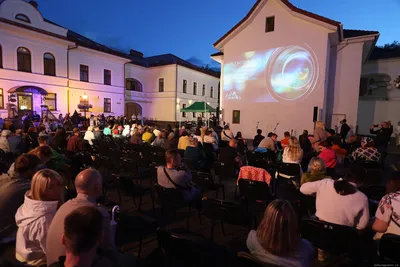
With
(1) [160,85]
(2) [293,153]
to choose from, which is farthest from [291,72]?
(1) [160,85]

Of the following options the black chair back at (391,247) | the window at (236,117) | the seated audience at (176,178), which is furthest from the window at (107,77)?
the black chair back at (391,247)

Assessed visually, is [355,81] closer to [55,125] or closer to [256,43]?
[256,43]

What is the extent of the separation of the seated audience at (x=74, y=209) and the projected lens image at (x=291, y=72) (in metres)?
14.2

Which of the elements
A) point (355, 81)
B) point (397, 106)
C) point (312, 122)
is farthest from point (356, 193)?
point (397, 106)

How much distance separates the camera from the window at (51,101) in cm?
1919

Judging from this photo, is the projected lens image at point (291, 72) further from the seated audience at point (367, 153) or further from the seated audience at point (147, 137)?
the seated audience at point (147, 137)

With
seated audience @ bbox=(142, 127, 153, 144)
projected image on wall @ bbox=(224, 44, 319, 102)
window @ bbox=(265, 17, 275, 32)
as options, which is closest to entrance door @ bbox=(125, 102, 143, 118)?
projected image on wall @ bbox=(224, 44, 319, 102)

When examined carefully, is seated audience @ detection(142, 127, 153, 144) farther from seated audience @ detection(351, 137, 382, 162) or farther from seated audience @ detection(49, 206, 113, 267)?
seated audience @ detection(49, 206, 113, 267)

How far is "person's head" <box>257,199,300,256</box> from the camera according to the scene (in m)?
1.63

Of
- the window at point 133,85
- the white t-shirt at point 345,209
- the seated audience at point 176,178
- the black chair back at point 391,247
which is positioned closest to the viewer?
the black chair back at point 391,247

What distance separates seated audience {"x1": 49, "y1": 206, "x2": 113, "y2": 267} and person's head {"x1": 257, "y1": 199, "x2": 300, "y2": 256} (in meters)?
1.13

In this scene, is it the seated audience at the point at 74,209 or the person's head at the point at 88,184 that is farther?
the person's head at the point at 88,184

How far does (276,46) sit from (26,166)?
15.4m

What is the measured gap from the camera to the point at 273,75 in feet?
48.6
